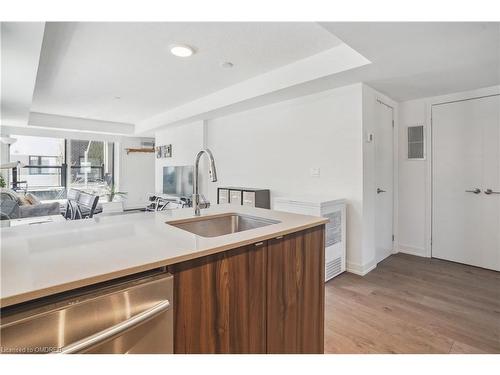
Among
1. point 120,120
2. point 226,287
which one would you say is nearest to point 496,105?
point 226,287

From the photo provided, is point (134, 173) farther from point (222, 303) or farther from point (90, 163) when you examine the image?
point (222, 303)

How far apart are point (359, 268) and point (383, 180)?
3.81 feet

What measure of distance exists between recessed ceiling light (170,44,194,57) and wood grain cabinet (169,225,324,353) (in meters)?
2.06

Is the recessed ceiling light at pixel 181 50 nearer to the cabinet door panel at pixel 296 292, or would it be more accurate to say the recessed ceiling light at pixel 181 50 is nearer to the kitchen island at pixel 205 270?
the kitchen island at pixel 205 270

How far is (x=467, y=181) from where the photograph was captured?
312 centimetres

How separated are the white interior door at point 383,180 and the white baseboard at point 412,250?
201 mm

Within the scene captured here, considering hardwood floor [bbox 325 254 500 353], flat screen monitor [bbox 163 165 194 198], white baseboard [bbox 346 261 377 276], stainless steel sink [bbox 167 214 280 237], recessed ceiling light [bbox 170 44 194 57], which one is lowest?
hardwood floor [bbox 325 254 500 353]

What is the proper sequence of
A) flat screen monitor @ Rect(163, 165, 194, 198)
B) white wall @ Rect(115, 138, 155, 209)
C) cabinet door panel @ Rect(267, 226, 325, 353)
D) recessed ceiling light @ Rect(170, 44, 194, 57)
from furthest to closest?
white wall @ Rect(115, 138, 155, 209), flat screen monitor @ Rect(163, 165, 194, 198), recessed ceiling light @ Rect(170, 44, 194, 57), cabinet door panel @ Rect(267, 226, 325, 353)

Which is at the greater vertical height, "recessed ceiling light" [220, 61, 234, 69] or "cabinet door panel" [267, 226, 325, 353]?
"recessed ceiling light" [220, 61, 234, 69]

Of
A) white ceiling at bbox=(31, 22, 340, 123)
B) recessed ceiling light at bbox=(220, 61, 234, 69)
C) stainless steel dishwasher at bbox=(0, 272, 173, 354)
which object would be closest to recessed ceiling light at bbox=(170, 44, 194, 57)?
white ceiling at bbox=(31, 22, 340, 123)

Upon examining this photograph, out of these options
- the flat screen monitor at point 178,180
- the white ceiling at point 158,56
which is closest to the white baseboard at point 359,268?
the white ceiling at point 158,56

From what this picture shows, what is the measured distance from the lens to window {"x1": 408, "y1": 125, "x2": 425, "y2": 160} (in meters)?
3.46

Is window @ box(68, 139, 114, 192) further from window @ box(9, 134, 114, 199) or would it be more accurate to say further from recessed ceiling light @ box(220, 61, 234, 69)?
recessed ceiling light @ box(220, 61, 234, 69)
